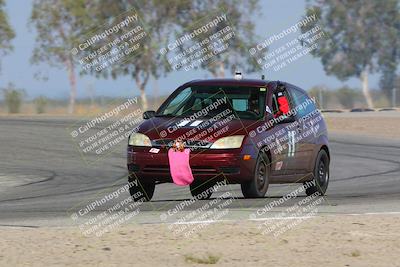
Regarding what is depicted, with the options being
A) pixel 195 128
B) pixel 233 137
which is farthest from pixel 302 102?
pixel 195 128

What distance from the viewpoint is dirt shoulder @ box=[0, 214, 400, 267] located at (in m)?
8.75

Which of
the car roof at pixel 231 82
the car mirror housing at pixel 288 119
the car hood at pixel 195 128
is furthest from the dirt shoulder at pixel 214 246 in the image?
the car roof at pixel 231 82

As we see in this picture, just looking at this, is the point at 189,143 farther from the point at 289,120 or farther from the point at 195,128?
the point at 289,120

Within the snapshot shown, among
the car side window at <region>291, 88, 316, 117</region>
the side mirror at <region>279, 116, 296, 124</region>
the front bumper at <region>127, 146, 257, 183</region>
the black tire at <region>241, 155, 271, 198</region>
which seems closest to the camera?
the front bumper at <region>127, 146, 257, 183</region>

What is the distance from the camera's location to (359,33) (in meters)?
90.1

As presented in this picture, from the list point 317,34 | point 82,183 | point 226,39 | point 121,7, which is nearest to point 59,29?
point 121,7

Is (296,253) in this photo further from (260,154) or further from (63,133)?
(63,133)

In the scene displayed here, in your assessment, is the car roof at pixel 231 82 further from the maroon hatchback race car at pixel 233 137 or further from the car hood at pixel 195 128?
the car hood at pixel 195 128

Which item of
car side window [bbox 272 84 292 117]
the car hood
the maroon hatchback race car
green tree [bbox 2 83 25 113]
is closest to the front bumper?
the maroon hatchback race car

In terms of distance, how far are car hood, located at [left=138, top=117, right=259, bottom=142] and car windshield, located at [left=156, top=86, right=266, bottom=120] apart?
0.33m

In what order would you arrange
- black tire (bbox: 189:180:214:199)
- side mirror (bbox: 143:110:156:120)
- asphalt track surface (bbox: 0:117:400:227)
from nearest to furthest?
asphalt track surface (bbox: 0:117:400:227) < side mirror (bbox: 143:110:156:120) < black tire (bbox: 189:180:214:199)

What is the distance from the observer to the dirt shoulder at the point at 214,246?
344 inches

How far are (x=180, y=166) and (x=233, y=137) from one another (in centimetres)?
79

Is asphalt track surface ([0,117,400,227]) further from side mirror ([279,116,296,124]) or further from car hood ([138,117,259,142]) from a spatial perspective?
side mirror ([279,116,296,124])
